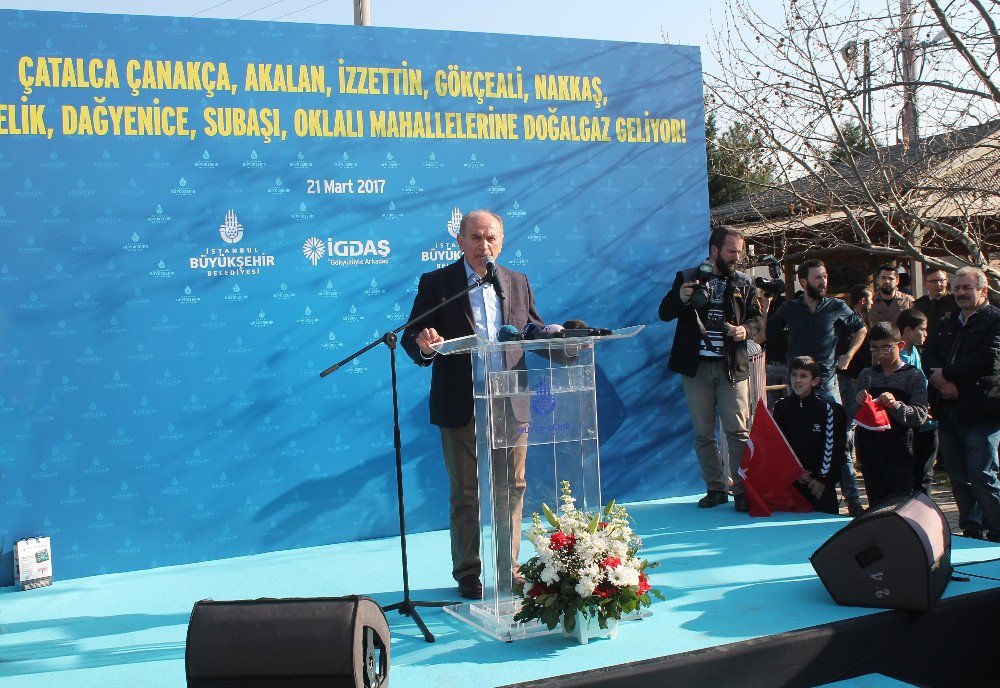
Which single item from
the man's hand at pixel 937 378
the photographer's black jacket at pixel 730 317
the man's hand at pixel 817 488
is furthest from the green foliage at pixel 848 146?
the man's hand at pixel 817 488

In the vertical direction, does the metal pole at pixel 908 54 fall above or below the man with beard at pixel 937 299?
above

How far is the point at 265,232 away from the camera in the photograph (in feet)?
19.6

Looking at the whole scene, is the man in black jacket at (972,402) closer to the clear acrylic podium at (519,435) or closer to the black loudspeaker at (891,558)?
the black loudspeaker at (891,558)

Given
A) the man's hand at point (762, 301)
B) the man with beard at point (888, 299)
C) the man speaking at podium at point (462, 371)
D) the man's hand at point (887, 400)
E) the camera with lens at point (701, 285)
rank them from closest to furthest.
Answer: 1. the man speaking at podium at point (462, 371)
2. the man's hand at point (887, 400)
3. the camera with lens at point (701, 285)
4. the man's hand at point (762, 301)
5. the man with beard at point (888, 299)

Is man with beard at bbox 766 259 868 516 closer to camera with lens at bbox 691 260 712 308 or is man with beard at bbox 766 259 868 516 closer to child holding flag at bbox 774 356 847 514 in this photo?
child holding flag at bbox 774 356 847 514

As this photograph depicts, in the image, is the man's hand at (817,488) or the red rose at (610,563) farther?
the man's hand at (817,488)

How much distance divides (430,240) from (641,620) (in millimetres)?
3065

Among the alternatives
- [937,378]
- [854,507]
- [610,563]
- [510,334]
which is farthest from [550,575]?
[854,507]

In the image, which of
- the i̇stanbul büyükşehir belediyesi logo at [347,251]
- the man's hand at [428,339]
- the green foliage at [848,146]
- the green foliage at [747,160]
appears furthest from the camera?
the green foliage at [747,160]

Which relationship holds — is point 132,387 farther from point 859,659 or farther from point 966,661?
point 966,661

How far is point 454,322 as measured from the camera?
4602 millimetres

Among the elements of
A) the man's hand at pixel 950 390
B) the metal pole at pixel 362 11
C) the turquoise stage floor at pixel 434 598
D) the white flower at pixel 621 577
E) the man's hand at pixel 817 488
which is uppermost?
the metal pole at pixel 362 11

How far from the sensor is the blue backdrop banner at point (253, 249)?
5.55 m

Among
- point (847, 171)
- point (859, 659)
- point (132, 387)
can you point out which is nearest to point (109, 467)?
point (132, 387)
